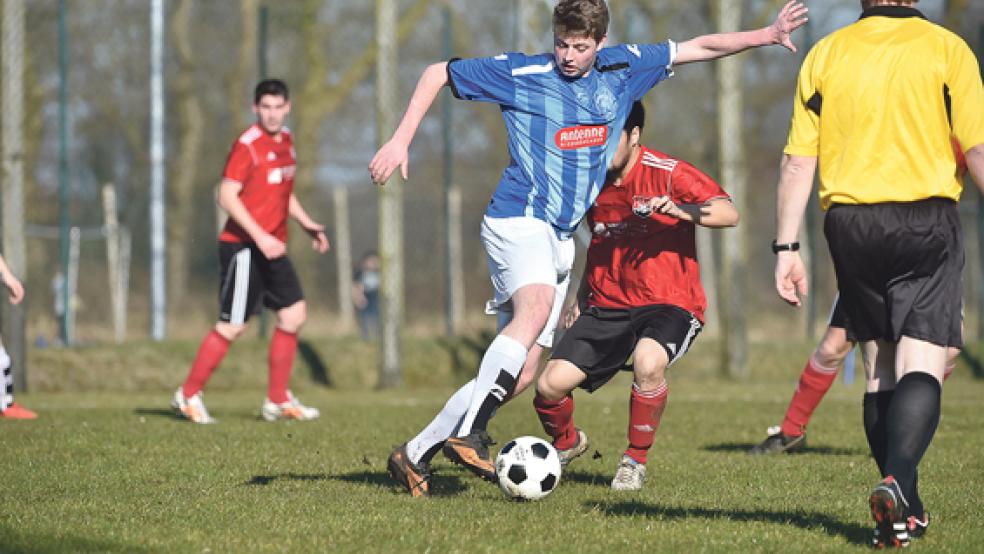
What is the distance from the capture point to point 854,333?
4738 millimetres

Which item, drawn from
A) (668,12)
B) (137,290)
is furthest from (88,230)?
(668,12)

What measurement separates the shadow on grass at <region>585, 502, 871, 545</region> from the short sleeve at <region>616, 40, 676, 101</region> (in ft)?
5.91

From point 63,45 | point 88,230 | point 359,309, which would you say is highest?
point 63,45

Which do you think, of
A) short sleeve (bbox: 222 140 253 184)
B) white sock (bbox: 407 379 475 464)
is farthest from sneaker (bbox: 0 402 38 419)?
white sock (bbox: 407 379 475 464)

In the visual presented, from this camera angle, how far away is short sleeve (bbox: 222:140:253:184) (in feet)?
30.9

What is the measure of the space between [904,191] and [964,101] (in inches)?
13.7

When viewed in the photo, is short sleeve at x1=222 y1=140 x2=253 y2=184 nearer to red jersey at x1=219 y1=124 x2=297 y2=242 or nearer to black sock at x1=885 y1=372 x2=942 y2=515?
red jersey at x1=219 y1=124 x2=297 y2=242

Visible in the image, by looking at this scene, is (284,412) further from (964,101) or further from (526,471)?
(964,101)

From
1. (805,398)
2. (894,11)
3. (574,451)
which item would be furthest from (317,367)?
(894,11)

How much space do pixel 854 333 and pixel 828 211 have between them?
429 mm

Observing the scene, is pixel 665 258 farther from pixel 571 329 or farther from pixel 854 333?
pixel 854 333

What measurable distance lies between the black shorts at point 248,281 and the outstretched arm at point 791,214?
5.45m

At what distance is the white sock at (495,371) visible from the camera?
5.62 m

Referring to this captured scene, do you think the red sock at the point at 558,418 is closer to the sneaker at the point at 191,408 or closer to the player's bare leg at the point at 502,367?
the player's bare leg at the point at 502,367
